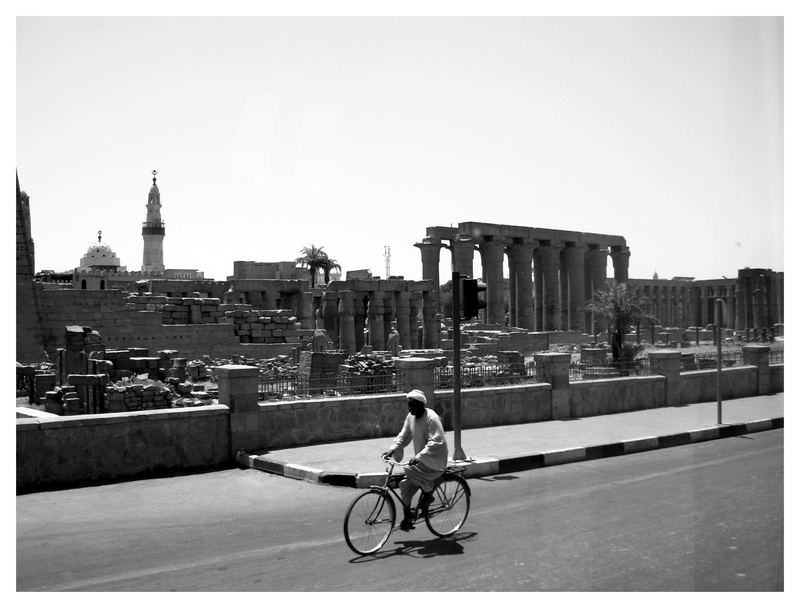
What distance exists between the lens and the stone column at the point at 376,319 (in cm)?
4681

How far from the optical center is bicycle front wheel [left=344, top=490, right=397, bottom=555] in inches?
287

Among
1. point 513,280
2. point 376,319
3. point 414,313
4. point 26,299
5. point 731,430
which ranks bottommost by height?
point 731,430

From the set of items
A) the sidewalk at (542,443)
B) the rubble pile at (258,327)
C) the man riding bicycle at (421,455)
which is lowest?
the sidewalk at (542,443)

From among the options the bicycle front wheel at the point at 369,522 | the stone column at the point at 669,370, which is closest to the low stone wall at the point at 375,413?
the stone column at the point at 669,370

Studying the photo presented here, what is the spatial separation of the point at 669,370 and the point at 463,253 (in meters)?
32.9

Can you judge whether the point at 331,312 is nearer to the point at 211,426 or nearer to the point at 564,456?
the point at 564,456

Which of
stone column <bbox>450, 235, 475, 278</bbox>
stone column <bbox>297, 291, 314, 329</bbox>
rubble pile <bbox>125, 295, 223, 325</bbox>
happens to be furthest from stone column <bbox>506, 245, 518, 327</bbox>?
rubble pile <bbox>125, 295, 223, 325</bbox>

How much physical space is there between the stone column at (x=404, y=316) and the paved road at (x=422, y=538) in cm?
3553

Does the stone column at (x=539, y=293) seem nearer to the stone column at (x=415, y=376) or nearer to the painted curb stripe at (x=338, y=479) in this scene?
the stone column at (x=415, y=376)

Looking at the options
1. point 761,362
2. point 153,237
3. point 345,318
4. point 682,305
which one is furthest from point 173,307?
point 682,305

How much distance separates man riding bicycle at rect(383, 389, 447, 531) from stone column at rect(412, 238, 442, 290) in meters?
44.1

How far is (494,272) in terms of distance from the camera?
54844mm

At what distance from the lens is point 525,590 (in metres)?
A: 6.28

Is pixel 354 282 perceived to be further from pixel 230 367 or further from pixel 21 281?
pixel 230 367
